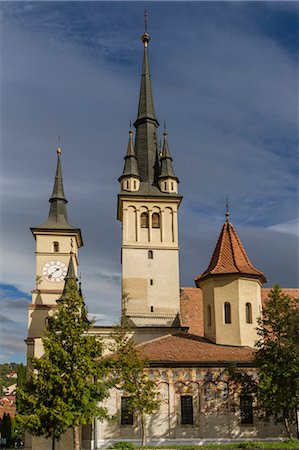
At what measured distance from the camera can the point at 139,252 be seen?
163 feet

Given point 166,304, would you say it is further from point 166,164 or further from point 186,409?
point 186,409

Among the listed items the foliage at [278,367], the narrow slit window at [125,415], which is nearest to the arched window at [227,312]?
the foliage at [278,367]

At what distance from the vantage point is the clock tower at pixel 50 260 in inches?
2117

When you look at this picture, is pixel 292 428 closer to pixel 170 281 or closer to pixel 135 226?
pixel 170 281

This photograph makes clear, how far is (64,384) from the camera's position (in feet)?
95.0

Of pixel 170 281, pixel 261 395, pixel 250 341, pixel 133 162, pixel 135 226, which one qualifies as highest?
pixel 133 162

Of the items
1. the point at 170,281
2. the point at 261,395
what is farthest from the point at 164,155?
the point at 261,395

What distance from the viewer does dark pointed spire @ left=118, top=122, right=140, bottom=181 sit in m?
51.7

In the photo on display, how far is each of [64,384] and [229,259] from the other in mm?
16130

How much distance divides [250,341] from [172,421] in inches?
312

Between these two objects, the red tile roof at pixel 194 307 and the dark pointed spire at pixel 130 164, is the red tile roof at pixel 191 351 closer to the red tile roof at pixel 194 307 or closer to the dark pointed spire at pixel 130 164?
the red tile roof at pixel 194 307

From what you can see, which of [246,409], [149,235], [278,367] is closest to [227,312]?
[246,409]

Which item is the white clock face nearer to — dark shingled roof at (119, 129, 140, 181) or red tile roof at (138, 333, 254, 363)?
dark shingled roof at (119, 129, 140, 181)

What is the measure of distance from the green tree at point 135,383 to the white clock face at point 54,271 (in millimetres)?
22439
